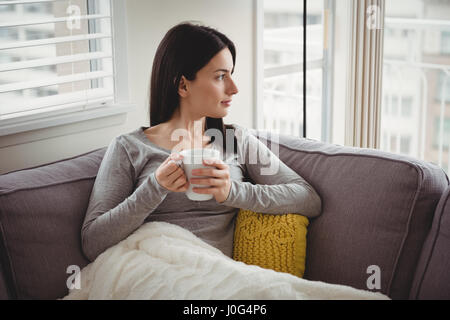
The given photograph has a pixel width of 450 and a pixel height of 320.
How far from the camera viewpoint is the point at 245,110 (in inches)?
104

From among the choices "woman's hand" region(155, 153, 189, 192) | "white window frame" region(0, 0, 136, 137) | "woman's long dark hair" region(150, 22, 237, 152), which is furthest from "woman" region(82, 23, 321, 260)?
"white window frame" region(0, 0, 136, 137)

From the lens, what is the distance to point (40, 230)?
1.43 meters

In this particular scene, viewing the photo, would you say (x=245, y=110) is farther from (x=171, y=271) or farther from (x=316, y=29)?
(x=171, y=271)

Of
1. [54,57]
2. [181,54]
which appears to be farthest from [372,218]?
[54,57]

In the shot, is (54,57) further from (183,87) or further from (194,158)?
(194,158)

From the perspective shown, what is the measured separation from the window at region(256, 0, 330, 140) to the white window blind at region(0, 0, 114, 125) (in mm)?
1251

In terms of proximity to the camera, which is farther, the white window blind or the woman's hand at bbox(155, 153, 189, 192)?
the white window blind

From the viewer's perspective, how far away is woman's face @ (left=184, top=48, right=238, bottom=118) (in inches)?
64.0

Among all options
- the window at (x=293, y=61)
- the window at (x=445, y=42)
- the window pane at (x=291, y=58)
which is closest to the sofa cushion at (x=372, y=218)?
the window at (x=293, y=61)

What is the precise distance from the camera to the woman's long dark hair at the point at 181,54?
5.28ft

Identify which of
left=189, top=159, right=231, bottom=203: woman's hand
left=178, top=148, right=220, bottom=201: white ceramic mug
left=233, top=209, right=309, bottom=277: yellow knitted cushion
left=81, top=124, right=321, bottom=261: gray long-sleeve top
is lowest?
left=233, top=209, right=309, bottom=277: yellow knitted cushion

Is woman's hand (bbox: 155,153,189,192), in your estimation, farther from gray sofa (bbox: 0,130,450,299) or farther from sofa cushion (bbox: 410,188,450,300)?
sofa cushion (bbox: 410,188,450,300)

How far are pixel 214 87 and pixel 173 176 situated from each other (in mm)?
392
